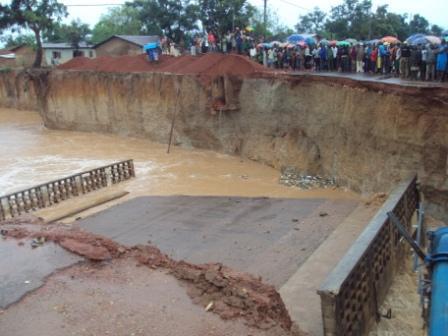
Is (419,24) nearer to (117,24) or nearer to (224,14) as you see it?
(224,14)

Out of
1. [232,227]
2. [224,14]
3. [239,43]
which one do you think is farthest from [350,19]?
[232,227]

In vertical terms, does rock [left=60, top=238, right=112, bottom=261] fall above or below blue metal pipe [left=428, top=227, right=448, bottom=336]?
below

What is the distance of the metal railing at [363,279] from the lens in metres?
6.12

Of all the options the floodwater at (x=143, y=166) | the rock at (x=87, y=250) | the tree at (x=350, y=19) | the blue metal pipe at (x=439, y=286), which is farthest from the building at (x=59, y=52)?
the blue metal pipe at (x=439, y=286)

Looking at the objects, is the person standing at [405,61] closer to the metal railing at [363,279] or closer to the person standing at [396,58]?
the person standing at [396,58]

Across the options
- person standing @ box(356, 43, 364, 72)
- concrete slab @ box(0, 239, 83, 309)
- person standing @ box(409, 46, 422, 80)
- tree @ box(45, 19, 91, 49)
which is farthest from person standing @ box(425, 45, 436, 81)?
tree @ box(45, 19, 91, 49)

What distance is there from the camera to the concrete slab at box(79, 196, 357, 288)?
1124 cm

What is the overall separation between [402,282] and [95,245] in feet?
17.2

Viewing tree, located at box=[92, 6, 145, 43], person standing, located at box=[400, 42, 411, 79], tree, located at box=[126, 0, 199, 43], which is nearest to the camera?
person standing, located at box=[400, 42, 411, 79]

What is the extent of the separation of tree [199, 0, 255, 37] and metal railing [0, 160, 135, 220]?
17.0 metres

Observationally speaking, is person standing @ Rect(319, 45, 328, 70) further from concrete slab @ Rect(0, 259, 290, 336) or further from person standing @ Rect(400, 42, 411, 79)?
concrete slab @ Rect(0, 259, 290, 336)

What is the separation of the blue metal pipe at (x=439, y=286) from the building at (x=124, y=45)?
1457 inches

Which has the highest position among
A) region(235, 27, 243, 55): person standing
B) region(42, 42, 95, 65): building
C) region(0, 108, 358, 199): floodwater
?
region(42, 42, 95, 65): building

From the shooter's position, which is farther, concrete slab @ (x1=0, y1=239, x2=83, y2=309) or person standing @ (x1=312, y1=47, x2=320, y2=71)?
person standing @ (x1=312, y1=47, x2=320, y2=71)
